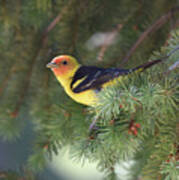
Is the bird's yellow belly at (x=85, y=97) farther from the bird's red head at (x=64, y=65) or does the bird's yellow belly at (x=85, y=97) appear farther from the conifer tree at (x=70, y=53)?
the bird's red head at (x=64, y=65)

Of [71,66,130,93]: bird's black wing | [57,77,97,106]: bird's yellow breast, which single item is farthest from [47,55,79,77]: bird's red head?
[57,77,97,106]: bird's yellow breast

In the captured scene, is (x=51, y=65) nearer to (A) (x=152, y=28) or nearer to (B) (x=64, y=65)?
(B) (x=64, y=65)

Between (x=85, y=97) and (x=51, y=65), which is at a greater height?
(x=51, y=65)

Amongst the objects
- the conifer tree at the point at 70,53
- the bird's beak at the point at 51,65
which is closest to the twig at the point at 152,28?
the conifer tree at the point at 70,53

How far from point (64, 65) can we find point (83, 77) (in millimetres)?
251

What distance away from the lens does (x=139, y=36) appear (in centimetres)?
163

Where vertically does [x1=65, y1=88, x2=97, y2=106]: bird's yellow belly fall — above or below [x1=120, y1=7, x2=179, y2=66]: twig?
below

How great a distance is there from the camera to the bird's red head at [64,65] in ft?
5.60

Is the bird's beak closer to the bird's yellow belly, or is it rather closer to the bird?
the bird

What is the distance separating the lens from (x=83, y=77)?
1.57 metres

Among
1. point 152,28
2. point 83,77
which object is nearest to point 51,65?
point 83,77

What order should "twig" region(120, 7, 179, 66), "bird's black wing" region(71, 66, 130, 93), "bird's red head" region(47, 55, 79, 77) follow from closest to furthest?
"bird's black wing" region(71, 66, 130, 93)
"twig" region(120, 7, 179, 66)
"bird's red head" region(47, 55, 79, 77)

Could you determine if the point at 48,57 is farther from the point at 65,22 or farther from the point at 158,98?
the point at 158,98

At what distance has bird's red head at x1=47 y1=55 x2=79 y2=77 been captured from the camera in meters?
1.71
